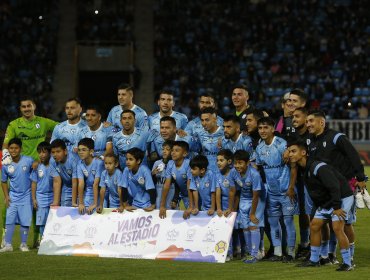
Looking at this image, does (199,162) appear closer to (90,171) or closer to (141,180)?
(141,180)

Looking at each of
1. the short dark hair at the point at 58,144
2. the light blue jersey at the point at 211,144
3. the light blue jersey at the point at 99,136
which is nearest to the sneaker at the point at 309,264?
the light blue jersey at the point at 211,144

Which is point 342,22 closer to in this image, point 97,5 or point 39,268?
point 97,5

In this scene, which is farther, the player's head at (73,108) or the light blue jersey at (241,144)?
the player's head at (73,108)

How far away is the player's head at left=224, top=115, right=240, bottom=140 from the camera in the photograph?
Answer: 38.5 ft

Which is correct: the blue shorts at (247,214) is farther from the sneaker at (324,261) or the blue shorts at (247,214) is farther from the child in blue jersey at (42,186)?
the child in blue jersey at (42,186)

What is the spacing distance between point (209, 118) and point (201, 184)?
893 millimetres

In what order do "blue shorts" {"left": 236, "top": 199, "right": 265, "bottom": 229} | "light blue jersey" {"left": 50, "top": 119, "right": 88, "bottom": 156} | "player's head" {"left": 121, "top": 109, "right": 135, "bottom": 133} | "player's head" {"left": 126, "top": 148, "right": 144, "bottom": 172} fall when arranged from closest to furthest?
"blue shorts" {"left": 236, "top": 199, "right": 265, "bottom": 229}, "player's head" {"left": 126, "top": 148, "right": 144, "bottom": 172}, "player's head" {"left": 121, "top": 109, "right": 135, "bottom": 133}, "light blue jersey" {"left": 50, "top": 119, "right": 88, "bottom": 156}

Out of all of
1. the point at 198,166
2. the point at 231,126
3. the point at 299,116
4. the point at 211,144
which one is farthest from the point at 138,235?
the point at 299,116

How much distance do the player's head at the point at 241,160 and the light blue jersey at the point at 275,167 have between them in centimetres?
23

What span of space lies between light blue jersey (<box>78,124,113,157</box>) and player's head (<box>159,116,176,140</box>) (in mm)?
846

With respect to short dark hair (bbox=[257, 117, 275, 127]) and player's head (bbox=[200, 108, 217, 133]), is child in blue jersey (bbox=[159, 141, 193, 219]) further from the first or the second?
short dark hair (bbox=[257, 117, 275, 127])

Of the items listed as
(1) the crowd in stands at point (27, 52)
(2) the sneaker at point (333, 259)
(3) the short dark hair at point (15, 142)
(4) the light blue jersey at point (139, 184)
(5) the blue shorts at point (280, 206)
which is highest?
(1) the crowd in stands at point (27, 52)

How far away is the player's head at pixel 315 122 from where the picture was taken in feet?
35.9

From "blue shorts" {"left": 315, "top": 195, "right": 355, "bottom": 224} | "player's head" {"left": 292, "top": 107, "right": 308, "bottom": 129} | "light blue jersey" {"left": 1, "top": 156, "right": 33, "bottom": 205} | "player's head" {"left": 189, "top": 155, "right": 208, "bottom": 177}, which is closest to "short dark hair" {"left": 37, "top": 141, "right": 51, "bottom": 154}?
"light blue jersey" {"left": 1, "top": 156, "right": 33, "bottom": 205}
